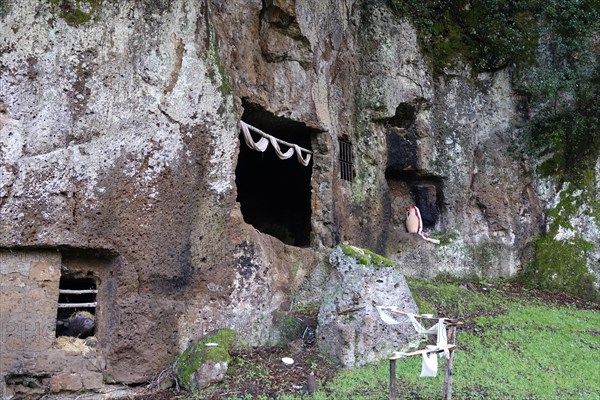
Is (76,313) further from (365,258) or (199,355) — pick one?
(365,258)

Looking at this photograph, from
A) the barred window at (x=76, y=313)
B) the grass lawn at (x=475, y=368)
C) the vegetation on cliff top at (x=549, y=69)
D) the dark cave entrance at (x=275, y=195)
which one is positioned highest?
the vegetation on cliff top at (x=549, y=69)

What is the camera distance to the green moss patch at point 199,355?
7273 millimetres

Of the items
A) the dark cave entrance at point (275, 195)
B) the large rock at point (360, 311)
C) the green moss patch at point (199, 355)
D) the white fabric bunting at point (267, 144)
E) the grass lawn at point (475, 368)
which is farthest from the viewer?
the dark cave entrance at point (275, 195)

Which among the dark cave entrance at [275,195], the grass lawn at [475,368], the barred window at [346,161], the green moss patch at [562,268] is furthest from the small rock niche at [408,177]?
the grass lawn at [475,368]

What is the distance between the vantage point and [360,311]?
7762 millimetres

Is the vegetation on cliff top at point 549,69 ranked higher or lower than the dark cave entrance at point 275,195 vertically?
higher

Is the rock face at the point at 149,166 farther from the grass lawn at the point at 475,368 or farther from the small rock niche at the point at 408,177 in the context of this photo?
the small rock niche at the point at 408,177

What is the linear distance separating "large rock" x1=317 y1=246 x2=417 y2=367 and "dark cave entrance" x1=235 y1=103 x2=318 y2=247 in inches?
212

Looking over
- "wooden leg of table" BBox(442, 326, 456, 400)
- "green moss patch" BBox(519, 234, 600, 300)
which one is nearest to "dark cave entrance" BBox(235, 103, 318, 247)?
"green moss patch" BBox(519, 234, 600, 300)

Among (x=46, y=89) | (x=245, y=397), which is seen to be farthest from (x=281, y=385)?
(x=46, y=89)

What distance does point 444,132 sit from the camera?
13.2 meters

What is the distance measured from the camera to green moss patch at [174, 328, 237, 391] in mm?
7273

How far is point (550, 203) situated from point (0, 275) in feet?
34.7

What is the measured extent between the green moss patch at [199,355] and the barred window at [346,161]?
4.87 m
